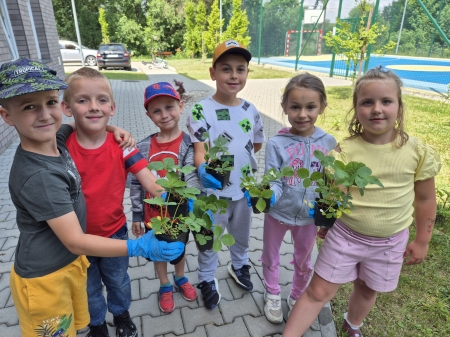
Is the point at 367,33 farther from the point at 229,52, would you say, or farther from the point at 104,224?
the point at 104,224

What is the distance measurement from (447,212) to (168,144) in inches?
121

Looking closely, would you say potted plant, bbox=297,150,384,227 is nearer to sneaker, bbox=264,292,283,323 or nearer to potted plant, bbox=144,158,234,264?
potted plant, bbox=144,158,234,264

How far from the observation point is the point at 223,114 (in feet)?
6.40

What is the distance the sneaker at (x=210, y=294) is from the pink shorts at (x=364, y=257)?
84cm

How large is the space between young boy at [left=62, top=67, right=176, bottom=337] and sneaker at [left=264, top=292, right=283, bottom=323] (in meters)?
1.00

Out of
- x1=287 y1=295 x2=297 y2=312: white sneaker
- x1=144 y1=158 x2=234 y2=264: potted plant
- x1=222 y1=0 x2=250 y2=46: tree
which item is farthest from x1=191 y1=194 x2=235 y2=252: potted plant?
x1=222 y1=0 x2=250 y2=46: tree

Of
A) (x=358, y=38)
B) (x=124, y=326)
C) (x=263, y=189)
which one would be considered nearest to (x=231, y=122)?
(x=263, y=189)

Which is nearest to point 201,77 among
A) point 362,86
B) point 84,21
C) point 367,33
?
point 367,33

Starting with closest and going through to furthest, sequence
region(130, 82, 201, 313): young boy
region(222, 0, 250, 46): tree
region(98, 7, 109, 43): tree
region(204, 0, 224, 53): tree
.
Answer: region(130, 82, 201, 313): young boy, region(222, 0, 250, 46): tree, region(204, 0, 224, 53): tree, region(98, 7, 109, 43): tree

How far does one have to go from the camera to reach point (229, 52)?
1903 millimetres

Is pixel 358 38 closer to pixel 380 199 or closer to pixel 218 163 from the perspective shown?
pixel 380 199

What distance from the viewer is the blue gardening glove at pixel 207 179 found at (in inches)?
64.1

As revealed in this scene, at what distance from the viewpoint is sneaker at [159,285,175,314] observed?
217 centimetres

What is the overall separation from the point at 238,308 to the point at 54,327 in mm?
1244
